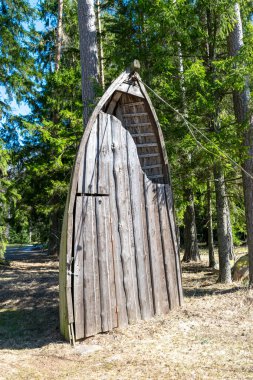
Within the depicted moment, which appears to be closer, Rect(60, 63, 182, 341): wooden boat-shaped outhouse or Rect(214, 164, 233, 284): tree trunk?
Rect(60, 63, 182, 341): wooden boat-shaped outhouse

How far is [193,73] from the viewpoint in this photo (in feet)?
27.8

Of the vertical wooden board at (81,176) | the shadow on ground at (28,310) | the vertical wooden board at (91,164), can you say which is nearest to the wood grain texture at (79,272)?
the vertical wooden board at (81,176)

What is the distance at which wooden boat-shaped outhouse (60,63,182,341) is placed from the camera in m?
6.31

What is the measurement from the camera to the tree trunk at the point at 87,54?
9.60 meters

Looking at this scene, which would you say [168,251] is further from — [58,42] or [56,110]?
[58,42]

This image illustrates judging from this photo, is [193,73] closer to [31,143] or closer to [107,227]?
[107,227]

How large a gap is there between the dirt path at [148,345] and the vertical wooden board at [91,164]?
249 cm

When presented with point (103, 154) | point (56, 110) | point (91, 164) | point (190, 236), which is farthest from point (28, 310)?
point (56, 110)

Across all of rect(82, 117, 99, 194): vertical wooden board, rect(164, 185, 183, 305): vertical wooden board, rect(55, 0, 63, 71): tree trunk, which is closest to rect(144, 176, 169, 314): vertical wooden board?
rect(164, 185, 183, 305): vertical wooden board

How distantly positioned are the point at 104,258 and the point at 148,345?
1.58 metres

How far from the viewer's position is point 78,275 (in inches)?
246

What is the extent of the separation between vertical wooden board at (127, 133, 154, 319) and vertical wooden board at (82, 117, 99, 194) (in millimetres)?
755

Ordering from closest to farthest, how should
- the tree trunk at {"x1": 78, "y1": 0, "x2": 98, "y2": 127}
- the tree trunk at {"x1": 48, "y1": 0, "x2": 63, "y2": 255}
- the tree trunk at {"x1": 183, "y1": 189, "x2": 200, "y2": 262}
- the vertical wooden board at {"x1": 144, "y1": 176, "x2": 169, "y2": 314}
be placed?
the vertical wooden board at {"x1": 144, "y1": 176, "x2": 169, "y2": 314}, the tree trunk at {"x1": 78, "y1": 0, "x2": 98, "y2": 127}, the tree trunk at {"x1": 183, "y1": 189, "x2": 200, "y2": 262}, the tree trunk at {"x1": 48, "y1": 0, "x2": 63, "y2": 255}

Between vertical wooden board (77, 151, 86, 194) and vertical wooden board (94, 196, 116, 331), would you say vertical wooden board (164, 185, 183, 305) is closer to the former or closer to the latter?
vertical wooden board (94, 196, 116, 331)
